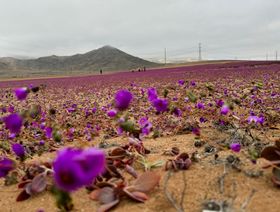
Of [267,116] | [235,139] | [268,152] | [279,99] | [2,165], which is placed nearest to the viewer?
[2,165]

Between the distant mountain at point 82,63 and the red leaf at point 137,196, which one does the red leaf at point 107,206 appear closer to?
the red leaf at point 137,196

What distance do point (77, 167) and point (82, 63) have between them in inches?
5595

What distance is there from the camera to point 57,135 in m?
2.47

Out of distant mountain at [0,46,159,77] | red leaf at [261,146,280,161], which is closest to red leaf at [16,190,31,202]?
red leaf at [261,146,280,161]

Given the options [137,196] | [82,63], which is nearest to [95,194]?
[137,196]

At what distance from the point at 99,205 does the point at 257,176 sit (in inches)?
45.7

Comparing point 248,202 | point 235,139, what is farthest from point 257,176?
point 235,139

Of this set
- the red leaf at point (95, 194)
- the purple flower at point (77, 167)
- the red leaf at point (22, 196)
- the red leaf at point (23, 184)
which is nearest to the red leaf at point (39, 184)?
the red leaf at point (22, 196)

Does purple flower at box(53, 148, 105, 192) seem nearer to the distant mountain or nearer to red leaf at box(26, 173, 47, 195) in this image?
red leaf at box(26, 173, 47, 195)

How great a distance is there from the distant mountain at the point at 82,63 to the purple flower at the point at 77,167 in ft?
394

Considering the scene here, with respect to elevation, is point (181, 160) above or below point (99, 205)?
above

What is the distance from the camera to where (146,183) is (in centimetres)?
236

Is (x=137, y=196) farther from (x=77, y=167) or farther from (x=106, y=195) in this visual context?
(x=77, y=167)

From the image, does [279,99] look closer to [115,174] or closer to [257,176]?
[257,176]
